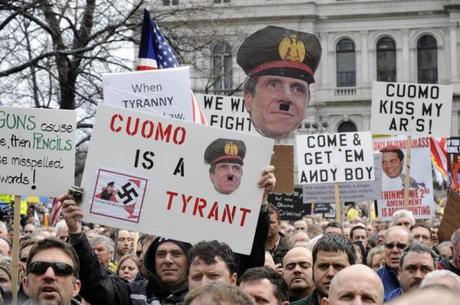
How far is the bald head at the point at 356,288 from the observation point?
15.3 feet

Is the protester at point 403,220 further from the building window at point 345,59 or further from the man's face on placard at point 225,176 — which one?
the building window at point 345,59

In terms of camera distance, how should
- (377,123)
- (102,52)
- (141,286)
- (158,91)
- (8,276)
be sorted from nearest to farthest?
(141,286), (8,276), (158,91), (377,123), (102,52)

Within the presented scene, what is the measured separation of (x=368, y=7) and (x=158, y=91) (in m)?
52.9

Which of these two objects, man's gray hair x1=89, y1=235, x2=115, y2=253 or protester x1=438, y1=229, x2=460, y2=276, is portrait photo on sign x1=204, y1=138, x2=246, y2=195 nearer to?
protester x1=438, y1=229, x2=460, y2=276

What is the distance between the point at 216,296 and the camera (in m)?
3.60

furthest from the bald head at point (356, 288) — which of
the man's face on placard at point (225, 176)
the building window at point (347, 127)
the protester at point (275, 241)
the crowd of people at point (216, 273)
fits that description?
the building window at point (347, 127)

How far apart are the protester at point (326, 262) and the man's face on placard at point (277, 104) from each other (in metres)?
2.13

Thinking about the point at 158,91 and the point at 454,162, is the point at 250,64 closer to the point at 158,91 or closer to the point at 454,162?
the point at 158,91

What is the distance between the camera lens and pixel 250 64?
27.4ft

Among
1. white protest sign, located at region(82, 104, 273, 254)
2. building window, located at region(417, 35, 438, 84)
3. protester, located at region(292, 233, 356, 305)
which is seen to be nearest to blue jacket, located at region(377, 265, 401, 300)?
protester, located at region(292, 233, 356, 305)

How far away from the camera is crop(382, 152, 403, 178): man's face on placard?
47.3ft

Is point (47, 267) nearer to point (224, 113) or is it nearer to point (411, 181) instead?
point (224, 113)

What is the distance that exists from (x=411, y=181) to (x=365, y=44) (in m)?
46.3

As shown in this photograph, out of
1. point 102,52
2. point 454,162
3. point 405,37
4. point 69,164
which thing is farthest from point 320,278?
point 405,37
